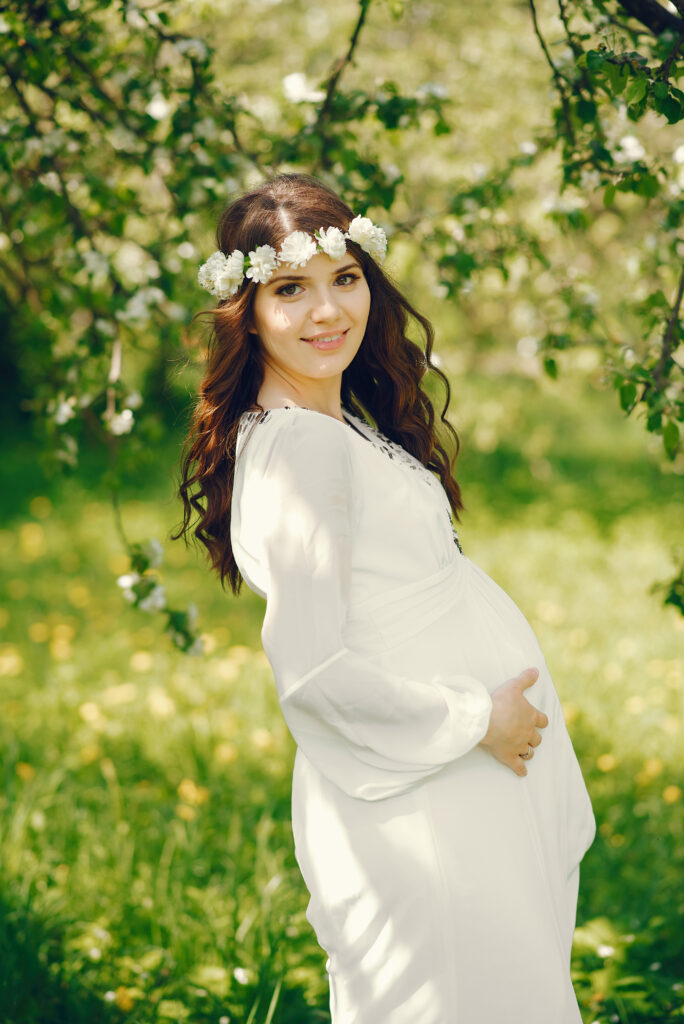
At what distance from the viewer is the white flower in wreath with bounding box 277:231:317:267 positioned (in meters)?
1.59

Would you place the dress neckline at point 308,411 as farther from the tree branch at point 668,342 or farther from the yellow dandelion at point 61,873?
the yellow dandelion at point 61,873

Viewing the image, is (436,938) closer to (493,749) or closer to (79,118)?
(493,749)

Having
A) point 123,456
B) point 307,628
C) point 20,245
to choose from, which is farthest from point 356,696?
point 20,245

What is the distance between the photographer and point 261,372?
1.79 m

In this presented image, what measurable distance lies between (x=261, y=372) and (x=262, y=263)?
0.76 ft

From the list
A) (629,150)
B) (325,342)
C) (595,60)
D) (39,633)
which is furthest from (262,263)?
(39,633)

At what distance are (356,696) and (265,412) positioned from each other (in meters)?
0.52

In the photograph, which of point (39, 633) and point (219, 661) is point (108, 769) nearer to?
point (219, 661)

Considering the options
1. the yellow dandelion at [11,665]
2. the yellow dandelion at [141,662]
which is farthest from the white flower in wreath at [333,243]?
the yellow dandelion at [11,665]

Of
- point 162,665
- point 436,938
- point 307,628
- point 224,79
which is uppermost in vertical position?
point 307,628

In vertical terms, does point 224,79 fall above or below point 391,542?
below

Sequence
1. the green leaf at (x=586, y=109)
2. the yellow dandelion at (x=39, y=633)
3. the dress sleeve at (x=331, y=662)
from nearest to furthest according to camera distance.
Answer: the dress sleeve at (x=331, y=662) < the green leaf at (x=586, y=109) < the yellow dandelion at (x=39, y=633)

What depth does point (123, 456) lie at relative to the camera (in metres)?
2.58

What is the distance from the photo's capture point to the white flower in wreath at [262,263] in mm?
1614
